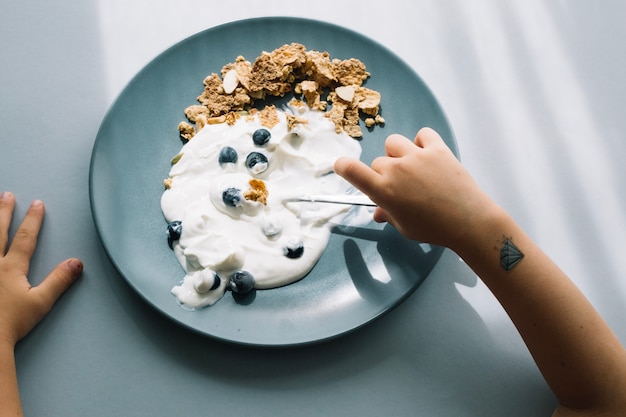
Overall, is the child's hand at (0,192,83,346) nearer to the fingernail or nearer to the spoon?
the fingernail

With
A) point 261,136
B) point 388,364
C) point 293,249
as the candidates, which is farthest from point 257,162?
point 388,364

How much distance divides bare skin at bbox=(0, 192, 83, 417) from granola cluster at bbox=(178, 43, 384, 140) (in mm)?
279

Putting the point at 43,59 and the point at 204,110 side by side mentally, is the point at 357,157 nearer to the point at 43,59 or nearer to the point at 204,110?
the point at 204,110

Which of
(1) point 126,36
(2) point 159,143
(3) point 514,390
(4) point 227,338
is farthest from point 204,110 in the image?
(3) point 514,390

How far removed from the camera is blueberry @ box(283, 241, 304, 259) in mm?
867

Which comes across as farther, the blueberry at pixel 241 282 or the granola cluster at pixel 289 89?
the granola cluster at pixel 289 89

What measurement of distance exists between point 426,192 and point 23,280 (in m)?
0.62

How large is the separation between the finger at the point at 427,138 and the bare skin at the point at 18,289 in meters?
0.55

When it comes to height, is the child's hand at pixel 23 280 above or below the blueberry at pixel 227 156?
below

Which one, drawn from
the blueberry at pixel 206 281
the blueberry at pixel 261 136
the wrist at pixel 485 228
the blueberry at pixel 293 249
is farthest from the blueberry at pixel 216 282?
the wrist at pixel 485 228

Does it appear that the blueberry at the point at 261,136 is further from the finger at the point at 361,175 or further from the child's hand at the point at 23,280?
the child's hand at the point at 23,280

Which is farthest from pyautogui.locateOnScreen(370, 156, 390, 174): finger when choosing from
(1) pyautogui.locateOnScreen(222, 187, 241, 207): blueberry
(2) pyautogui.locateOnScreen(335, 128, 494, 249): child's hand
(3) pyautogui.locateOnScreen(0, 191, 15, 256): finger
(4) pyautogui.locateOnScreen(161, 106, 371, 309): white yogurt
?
(3) pyautogui.locateOnScreen(0, 191, 15, 256): finger

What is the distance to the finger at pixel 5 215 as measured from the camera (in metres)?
0.92

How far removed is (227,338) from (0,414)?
32cm
